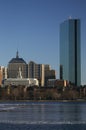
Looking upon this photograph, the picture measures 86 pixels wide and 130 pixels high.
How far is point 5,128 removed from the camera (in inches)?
2359

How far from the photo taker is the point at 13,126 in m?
62.1

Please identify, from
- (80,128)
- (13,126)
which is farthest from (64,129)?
(13,126)

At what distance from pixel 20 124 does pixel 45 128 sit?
17.8 feet

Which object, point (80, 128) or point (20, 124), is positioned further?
point (20, 124)

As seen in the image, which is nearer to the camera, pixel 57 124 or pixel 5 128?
pixel 5 128

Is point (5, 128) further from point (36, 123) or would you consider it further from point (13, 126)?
point (36, 123)

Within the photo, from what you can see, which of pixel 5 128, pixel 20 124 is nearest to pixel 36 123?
pixel 20 124

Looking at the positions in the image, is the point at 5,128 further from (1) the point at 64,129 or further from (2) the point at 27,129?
(1) the point at 64,129

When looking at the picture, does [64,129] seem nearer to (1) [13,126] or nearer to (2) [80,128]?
(2) [80,128]

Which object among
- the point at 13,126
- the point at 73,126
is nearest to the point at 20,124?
the point at 13,126

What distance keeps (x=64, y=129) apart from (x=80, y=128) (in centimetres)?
203

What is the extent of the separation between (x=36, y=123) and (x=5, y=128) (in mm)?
6894

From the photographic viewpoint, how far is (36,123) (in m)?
65.9

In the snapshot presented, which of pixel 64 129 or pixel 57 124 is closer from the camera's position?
pixel 64 129
